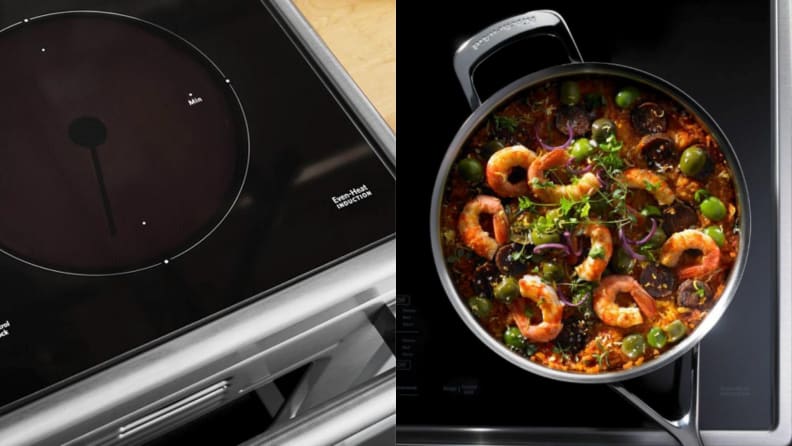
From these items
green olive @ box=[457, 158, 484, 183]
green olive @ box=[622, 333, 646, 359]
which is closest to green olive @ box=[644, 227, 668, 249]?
green olive @ box=[622, 333, 646, 359]

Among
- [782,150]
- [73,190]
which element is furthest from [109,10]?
[782,150]

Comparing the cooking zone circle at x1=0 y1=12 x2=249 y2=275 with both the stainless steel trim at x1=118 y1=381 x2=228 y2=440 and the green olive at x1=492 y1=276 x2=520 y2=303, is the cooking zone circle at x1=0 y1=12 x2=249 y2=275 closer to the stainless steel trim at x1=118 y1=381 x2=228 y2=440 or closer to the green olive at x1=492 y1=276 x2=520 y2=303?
the stainless steel trim at x1=118 y1=381 x2=228 y2=440

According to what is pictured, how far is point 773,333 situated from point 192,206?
0.68 m

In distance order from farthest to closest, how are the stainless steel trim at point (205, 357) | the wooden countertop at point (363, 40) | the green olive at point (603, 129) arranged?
the green olive at point (603, 129)
the wooden countertop at point (363, 40)
the stainless steel trim at point (205, 357)

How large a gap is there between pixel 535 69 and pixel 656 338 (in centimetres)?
35

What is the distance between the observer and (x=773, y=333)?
0.83 meters

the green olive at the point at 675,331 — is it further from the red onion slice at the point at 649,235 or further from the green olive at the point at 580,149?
the green olive at the point at 580,149

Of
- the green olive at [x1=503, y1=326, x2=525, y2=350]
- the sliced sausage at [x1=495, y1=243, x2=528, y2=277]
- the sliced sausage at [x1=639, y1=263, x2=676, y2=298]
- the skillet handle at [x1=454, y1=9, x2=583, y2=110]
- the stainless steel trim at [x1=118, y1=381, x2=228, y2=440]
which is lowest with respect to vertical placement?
the sliced sausage at [x1=639, y1=263, x2=676, y2=298]

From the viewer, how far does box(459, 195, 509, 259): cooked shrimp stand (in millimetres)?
806

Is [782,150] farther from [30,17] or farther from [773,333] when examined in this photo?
[30,17]

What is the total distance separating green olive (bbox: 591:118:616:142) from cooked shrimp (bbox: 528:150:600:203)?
0.05m

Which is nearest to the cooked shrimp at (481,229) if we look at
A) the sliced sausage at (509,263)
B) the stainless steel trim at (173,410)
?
the sliced sausage at (509,263)

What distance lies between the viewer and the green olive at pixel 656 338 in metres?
0.80

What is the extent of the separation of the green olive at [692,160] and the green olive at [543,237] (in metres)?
0.17
